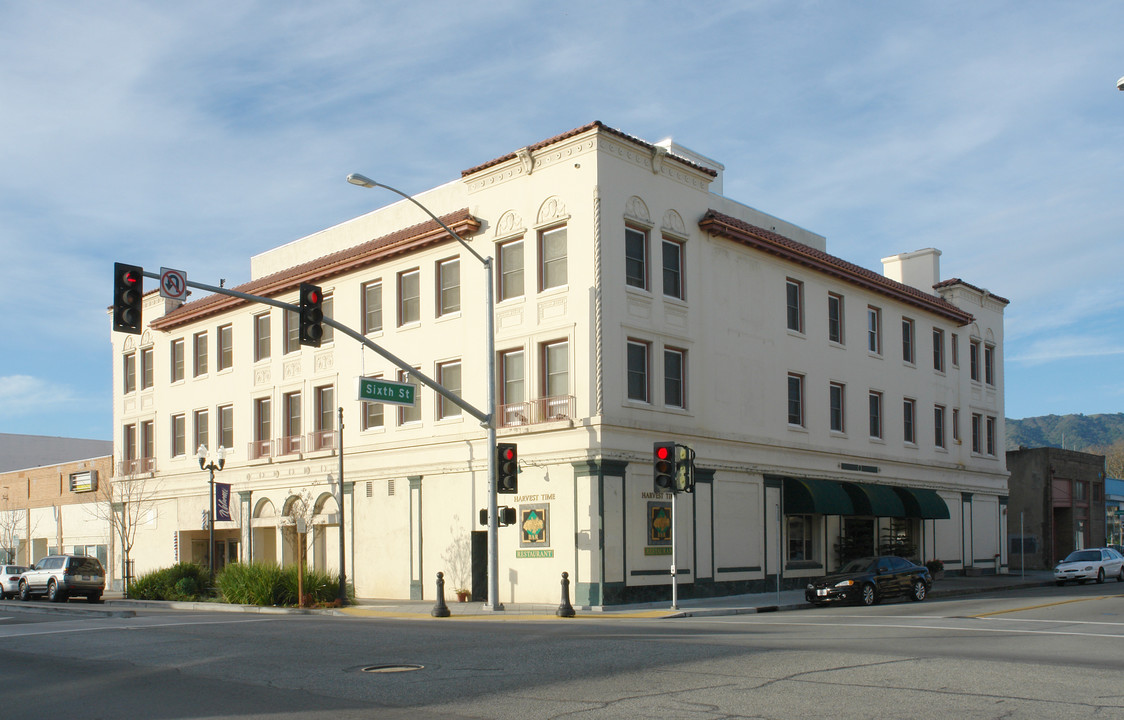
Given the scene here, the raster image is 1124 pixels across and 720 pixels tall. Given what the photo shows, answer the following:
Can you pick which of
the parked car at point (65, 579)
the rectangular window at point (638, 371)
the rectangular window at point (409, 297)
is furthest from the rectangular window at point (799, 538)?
the parked car at point (65, 579)

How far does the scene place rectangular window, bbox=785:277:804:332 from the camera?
1406 inches

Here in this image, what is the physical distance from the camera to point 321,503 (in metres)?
37.2

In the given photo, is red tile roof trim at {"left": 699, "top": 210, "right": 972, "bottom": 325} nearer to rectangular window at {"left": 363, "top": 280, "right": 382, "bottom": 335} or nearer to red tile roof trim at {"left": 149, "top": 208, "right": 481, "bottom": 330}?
red tile roof trim at {"left": 149, "top": 208, "right": 481, "bottom": 330}

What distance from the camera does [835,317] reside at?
38.0m

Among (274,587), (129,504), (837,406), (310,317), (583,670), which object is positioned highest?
(310,317)

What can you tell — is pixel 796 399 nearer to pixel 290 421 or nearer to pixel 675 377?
pixel 675 377

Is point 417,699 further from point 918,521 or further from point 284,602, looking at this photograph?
point 918,521

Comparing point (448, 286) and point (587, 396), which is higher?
point (448, 286)

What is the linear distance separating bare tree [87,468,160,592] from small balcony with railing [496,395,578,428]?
2178 cm

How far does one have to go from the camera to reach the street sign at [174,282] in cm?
1898

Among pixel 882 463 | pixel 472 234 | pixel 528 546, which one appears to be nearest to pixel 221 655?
pixel 528 546

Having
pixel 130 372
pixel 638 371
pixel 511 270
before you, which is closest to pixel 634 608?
pixel 638 371

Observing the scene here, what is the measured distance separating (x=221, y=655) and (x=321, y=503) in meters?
21.7

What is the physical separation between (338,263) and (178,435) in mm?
13892
